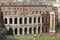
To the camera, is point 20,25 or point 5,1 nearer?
point 20,25

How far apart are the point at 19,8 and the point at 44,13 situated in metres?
4.68

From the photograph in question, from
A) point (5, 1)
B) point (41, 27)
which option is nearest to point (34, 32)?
point (41, 27)

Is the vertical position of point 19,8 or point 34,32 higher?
point 19,8

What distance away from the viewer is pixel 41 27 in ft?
224

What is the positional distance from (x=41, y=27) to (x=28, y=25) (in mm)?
2343

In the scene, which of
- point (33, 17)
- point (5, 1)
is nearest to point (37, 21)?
point (33, 17)

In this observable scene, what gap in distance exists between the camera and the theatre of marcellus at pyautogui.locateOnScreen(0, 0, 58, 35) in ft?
219

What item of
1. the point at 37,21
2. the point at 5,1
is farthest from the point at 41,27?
the point at 5,1

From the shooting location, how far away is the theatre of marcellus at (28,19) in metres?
66.8

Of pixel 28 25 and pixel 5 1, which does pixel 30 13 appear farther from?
pixel 5 1

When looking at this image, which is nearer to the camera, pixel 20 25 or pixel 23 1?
pixel 20 25

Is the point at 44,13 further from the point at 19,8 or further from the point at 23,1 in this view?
the point at 23,1

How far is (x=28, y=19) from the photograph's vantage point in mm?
67688

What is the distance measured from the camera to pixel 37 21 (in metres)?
68.1
